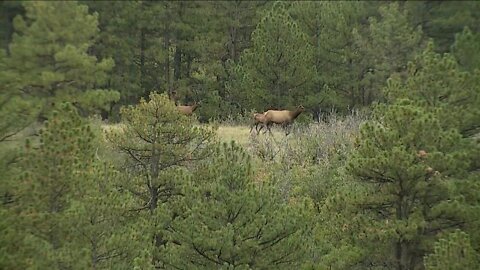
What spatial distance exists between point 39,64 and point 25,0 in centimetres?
187

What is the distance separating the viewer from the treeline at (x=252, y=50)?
21.6m

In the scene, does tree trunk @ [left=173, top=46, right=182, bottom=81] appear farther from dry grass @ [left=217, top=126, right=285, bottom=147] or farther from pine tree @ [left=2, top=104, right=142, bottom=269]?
pine tree @ [left=2, top=104, right=142, bottom=269]

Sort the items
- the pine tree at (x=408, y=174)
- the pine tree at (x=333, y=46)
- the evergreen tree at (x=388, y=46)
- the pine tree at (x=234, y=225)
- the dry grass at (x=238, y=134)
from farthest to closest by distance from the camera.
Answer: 1. the evergreen tree at (x=388, y=46)
2. the pine tree at (x=333, y=46)
3. the dry grass at (x=238, y=134)
4. the pine tree at (x=408, y=174)
5. the pine tree at (x=234, y=225)

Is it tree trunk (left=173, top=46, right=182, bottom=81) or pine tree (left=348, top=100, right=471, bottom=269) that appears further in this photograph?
tree trunk (left=173, top=46, right=182, bottom=81)

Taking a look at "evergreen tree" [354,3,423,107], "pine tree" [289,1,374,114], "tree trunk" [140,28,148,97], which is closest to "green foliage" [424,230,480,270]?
"pine tree" [289,1,374,114]

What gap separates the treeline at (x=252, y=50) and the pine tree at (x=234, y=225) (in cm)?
1187

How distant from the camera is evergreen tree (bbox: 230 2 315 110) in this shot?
21.3 m

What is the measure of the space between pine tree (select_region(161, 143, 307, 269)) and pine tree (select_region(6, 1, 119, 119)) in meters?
9.27

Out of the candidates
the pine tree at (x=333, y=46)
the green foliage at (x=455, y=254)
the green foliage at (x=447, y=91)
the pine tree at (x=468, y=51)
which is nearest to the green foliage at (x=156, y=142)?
the green foliage at (x=447, y=91)

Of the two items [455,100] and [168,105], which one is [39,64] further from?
[455,100]

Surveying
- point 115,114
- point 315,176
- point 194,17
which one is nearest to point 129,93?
point 115,114

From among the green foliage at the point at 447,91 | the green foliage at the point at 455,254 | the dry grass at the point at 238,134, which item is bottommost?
the green foliage at the point at 455,254

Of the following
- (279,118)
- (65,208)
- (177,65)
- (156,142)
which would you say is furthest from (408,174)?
(177,65)

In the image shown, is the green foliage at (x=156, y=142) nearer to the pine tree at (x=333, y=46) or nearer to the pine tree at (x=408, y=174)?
the pine tree at (x=408, y=174)
